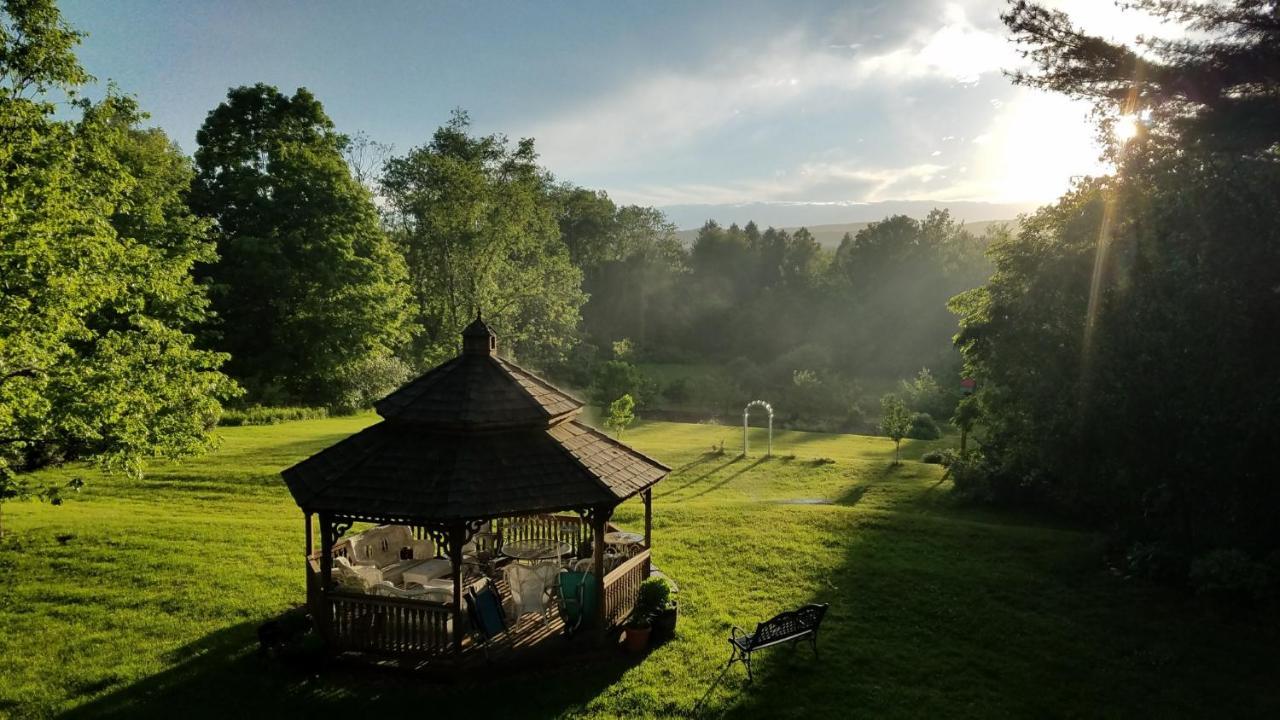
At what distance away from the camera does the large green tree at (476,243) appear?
42.3m

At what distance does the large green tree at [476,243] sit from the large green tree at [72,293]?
24.0 m

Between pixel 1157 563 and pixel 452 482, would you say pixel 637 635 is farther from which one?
pixel 1157 563

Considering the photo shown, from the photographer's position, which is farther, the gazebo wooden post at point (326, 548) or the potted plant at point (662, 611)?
the potted plant at point (662, 611)

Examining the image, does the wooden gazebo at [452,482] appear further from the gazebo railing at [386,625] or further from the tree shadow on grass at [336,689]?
the tree shadow on grass at [336,689]

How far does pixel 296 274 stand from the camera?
3903cm

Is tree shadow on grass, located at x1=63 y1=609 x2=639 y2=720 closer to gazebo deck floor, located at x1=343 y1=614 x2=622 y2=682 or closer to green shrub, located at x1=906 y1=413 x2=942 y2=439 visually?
gazebo deck floor, located at x1=343 y1=614 x2=622 y2=682

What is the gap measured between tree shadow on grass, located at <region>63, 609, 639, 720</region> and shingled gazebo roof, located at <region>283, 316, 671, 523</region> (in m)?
2.70

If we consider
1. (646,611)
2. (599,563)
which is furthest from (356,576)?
A: (646,611)

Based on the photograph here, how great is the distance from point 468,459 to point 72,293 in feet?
29.1

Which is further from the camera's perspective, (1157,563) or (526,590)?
(1157,563)

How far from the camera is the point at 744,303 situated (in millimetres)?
79812

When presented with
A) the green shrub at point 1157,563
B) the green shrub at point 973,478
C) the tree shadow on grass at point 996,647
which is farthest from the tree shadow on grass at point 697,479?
the green shrub at point 1157,563

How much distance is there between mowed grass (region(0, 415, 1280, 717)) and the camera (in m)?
10.7

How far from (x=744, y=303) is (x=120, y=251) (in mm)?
68817
